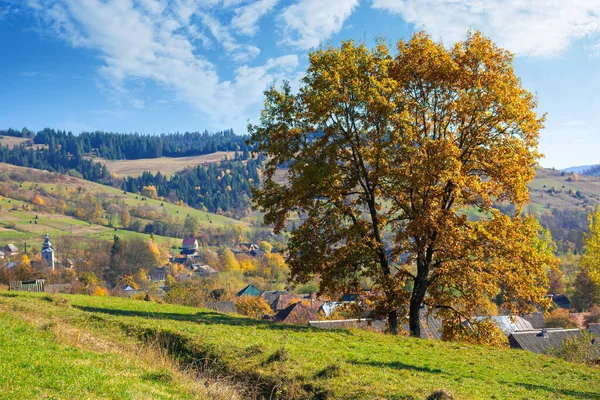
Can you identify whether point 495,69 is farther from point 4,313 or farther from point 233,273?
point 233,273

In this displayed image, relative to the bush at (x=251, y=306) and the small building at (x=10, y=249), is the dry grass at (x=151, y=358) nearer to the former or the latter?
the bush at (x=251, y=306)

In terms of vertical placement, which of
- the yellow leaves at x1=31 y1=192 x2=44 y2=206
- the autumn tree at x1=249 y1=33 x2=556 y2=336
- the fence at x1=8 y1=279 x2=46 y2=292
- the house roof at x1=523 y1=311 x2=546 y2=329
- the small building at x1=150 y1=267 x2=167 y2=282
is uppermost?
the yellow leaves at x1=31 y1=192 x2=44 y2=206

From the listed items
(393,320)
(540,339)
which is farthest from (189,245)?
(393,320)

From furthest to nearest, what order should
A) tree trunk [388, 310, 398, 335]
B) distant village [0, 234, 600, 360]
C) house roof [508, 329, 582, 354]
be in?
house roof [508, 329, 582, 354] → distant village [0, 234, 600, 360] → tree trunk [388, 310, 398, 335]

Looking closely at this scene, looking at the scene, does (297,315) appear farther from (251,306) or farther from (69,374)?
(69,374)

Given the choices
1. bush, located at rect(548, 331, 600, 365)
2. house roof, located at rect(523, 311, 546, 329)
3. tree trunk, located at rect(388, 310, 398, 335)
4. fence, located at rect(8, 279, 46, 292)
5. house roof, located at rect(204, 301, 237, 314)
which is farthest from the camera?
house roof, located at rect(523, 311, 546, 329)

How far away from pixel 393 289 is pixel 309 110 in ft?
26.4

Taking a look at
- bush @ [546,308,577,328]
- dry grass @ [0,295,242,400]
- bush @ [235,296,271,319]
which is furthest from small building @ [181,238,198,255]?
dry grass @ [0,295,242,400]

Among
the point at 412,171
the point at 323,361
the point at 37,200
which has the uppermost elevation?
the point at 37,200

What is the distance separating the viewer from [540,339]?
42.2m

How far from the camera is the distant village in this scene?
25.8 metres

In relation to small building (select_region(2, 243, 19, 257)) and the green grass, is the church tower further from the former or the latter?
the green grass

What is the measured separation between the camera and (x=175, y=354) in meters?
14.5

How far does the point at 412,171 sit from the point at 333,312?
32.6ft
